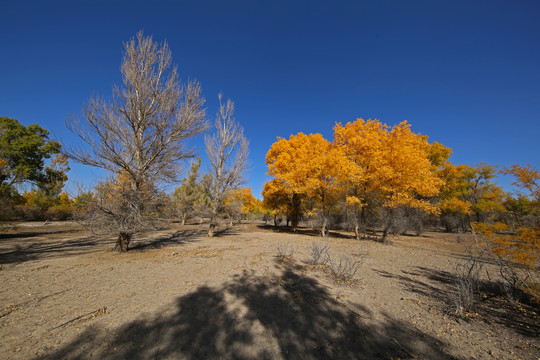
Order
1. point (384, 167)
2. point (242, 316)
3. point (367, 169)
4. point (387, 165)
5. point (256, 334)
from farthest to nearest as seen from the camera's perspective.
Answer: point (367, 169) → point (387, 165) → point (384, 167) → point (242, 316) → point (256, 334)

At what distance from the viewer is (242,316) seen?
3557 millimetres

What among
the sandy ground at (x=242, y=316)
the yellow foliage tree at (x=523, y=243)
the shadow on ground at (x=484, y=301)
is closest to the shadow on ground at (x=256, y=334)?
the sandy ground at (x=242, y=316)

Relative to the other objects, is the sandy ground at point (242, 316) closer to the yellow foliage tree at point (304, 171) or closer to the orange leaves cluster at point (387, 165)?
the orange leaves cluster at point (387, 165)

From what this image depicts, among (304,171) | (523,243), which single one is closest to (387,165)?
(304,171)

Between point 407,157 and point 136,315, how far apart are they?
14270 millimetres

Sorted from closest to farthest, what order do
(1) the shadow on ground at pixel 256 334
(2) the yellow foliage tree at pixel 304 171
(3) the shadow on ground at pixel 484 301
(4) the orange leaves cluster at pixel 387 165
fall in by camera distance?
(1) the shadow on ground at pixel 256 334 < (3) the shadow on ground at pixel 484 301 < (4) the orange leaves cluster at pixel 387 165 < (2) the yellow foliage tree at pixel 304 171

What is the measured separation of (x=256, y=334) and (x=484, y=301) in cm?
541

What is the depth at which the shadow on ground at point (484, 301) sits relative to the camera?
11.3ft

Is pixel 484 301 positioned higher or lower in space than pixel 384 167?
lower

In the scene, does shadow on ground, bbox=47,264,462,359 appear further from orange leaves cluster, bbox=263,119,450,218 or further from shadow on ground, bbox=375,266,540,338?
orange leaves cluster, bbox=263,119,450,218

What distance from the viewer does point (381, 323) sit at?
3461 millimetres

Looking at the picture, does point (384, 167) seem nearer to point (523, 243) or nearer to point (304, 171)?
point (304, 171)

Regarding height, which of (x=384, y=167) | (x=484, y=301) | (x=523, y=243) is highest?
(x=384, y=167)

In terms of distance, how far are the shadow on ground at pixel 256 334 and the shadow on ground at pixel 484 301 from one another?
5.65 ft
